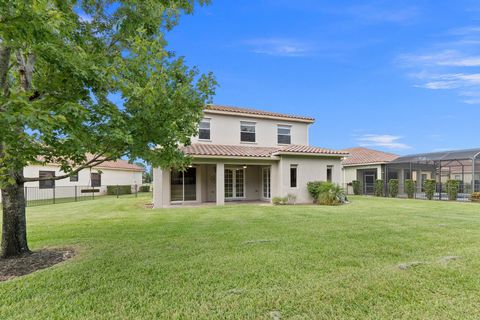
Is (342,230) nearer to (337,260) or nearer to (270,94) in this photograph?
(337,260)

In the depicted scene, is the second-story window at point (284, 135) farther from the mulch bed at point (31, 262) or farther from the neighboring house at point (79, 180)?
the mulch bed at point (31, 262)

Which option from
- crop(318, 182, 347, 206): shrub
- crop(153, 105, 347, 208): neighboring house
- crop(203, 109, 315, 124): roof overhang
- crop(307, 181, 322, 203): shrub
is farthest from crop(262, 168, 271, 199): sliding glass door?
crop(203, 109, 315, 124): roof overhang

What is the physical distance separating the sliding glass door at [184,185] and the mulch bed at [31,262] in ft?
31.6

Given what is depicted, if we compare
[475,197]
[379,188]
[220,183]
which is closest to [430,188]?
[475,197]

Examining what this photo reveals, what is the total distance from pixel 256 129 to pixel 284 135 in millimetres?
2232

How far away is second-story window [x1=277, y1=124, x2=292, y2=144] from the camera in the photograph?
19.0m

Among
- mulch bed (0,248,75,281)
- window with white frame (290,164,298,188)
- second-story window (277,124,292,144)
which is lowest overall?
mulch bed (0,248,75,281)

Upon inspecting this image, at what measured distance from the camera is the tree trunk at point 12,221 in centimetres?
570

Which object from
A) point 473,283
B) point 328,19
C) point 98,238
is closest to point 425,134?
Answer: point 328,19

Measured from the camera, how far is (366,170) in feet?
88.0

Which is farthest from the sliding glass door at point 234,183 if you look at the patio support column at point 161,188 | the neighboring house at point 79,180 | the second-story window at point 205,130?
the neighboring house at point 79,180

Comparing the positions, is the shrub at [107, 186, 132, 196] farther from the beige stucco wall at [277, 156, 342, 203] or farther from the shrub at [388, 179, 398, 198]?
the shrub at [388, 179, 398, 198]

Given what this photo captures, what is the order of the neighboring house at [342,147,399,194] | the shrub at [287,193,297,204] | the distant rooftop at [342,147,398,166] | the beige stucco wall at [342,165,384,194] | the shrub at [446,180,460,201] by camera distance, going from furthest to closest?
the beige stucco wall at [342,165,384,194] < the distant rooftop at [342,147,398,166] < the neighboring house at [342,147,399,194] < the shrub at [446,180,460,201] < the shrub at [287,193,297,204]

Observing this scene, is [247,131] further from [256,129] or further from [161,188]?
[161,188]
